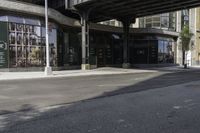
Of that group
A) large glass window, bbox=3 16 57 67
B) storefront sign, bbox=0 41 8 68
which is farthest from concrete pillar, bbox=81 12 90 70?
storefront sign, bbox=0 41 8 68

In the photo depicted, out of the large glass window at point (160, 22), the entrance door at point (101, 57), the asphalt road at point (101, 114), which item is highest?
the large glass window at point (160, 22)

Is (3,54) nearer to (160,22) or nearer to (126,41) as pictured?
(126,41)

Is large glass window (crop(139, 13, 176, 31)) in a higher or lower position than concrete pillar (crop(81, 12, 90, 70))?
higher

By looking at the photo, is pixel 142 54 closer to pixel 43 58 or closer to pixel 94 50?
pixel 94 50

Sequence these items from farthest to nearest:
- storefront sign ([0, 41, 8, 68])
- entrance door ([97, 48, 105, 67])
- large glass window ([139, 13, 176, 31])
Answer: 1. large glass window ([139, 13, 176, 31])
2. entrance door ([97, 48, 105, 67])
3. storefront sign ([0, 41, 8, 68])

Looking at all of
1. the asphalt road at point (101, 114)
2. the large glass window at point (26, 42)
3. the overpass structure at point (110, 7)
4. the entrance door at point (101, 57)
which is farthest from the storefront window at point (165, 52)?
the asphalt road at point (101, 114)

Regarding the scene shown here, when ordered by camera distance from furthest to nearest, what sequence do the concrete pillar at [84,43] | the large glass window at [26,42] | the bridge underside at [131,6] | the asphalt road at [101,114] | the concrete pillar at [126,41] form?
the concrete pillar at [126,41], the concrete pillar at [84,43], the bridge underside at [131,6], the large glass window at [26,42], the asphalt road at [101,114]

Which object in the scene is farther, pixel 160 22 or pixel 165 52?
pixel 160 22

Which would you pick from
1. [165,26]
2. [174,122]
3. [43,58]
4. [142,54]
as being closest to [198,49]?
[165,26]

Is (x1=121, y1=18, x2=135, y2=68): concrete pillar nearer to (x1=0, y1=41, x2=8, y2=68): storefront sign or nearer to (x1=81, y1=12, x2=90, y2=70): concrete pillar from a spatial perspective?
(x1=81, y1=12, x2=90, y2=70): concrete pillar

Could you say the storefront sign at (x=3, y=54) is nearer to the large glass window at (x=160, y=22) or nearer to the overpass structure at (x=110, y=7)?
the overpass structure at (x=110, y=7)

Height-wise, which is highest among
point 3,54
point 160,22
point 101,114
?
point 160,22

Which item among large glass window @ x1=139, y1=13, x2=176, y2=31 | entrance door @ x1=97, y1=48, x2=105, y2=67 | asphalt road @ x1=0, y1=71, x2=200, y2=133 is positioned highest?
large glass window @ x1=139, y1=13, x2=176, y2=31

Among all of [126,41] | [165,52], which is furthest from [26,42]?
[165,52]
